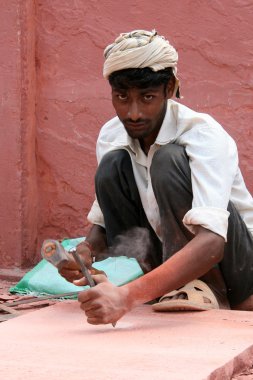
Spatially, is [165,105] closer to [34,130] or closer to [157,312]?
[157,312]

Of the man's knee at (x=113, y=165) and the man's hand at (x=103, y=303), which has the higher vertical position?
the man's knee at (x=113, y=165)

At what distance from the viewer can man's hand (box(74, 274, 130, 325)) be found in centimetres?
324

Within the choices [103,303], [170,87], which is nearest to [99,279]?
[103,303]

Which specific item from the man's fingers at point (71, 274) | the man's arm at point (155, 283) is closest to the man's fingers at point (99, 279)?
the man's arm at point (155, 283)

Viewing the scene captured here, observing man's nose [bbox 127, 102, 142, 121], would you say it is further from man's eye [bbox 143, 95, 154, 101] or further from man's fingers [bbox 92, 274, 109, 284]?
man's fingers [bbox 92, 274, 109, 284]

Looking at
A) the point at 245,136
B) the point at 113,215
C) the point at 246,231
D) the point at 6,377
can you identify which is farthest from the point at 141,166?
the point at 6,377

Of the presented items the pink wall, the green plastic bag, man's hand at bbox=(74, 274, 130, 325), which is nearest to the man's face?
man's hand at bbox=(74, 274, 130, 325)

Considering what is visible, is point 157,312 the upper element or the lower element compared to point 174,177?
lower

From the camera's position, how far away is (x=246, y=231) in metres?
3.93

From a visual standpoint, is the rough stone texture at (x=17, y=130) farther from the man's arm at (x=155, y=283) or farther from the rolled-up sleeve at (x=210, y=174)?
the man's arm at (x=155, y=283)

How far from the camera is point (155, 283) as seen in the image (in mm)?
3434

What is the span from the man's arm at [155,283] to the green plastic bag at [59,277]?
1.18 meters

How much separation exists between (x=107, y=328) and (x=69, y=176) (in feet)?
6.57

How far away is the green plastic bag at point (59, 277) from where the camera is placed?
4.79 meters
